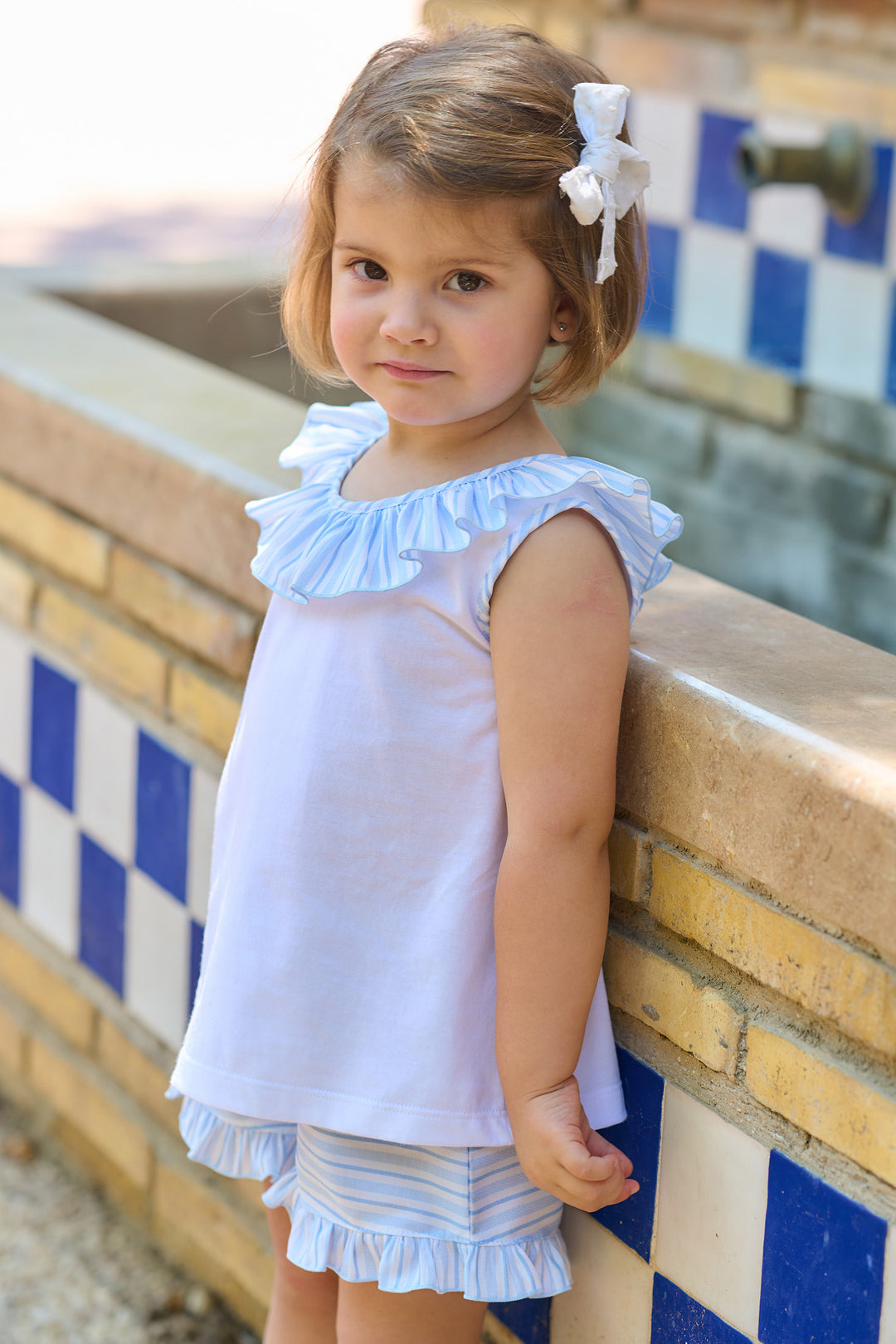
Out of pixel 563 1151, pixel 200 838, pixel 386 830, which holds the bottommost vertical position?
pixel 200 838

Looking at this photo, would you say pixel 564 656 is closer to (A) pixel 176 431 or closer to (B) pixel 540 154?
(B) pixel 540 154

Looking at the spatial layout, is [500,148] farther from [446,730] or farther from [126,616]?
[126,616]

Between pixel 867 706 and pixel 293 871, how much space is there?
420mm

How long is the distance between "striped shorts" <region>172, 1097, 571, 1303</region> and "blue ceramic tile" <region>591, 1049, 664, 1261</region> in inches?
2.2

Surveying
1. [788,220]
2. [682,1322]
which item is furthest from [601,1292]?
[788,220]

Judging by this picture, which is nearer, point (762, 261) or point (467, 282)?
point (467, 282)

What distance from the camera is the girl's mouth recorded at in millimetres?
1132

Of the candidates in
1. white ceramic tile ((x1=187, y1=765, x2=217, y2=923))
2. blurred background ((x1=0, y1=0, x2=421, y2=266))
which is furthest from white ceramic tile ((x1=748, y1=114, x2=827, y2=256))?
blurred background ((x1=0, y1=0, x2=421, y2=266))

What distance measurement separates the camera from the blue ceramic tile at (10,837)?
6.53 ft

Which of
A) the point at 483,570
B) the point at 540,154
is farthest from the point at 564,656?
the point at 540,154

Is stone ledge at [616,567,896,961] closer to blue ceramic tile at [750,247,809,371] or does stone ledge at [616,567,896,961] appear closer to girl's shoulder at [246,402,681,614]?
girl's shoulder at [246,402,681,614]

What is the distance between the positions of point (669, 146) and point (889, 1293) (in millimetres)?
2024

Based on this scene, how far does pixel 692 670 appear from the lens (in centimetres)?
114

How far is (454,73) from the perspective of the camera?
112 cm
